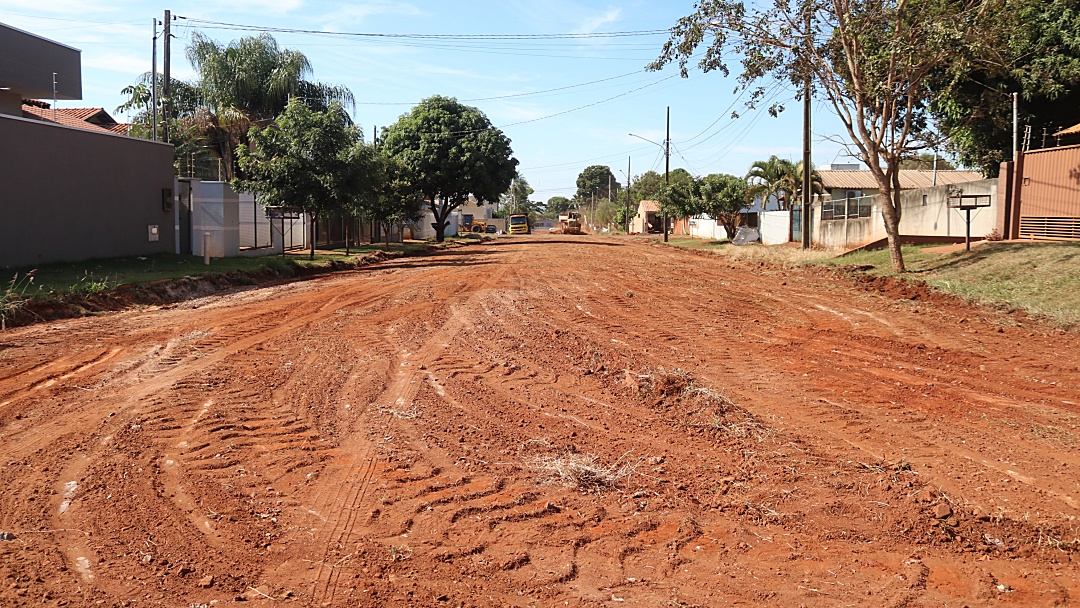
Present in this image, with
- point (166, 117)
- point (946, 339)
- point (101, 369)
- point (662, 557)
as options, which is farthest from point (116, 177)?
point (662, 557)

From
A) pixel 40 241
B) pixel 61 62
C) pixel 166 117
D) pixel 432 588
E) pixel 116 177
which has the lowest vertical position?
pixel 432 588

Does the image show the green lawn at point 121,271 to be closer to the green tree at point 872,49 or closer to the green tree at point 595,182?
the green tree at point 872,49

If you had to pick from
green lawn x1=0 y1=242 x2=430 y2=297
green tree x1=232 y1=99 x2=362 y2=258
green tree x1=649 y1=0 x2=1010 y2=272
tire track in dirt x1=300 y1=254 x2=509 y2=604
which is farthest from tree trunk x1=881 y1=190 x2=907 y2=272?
green lawn x1=0 y1=242 x2=430 y2=297

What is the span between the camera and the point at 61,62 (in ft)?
84.5

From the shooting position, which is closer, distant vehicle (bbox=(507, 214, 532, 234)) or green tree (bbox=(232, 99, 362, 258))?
green tree (bbox=(232, 99, 362, 258))

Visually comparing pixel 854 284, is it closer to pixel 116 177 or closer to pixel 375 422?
pixel 375 422

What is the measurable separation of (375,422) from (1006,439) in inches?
212

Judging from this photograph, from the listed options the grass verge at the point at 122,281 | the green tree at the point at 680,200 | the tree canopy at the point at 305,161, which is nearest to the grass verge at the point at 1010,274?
the tree canopy at the point at 305,161

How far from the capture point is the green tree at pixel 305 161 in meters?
26.0

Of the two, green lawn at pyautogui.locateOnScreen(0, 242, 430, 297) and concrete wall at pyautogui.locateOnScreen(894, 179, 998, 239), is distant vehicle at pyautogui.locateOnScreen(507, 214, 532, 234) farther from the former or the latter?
green lawn at pyautogui.locateOnScreen(0, 242, 430, 297)

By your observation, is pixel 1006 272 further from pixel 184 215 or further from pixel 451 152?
pixel 451 152

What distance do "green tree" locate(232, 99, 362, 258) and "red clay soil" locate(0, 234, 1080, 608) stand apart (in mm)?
14723

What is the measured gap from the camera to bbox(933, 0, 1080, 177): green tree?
24766 mm

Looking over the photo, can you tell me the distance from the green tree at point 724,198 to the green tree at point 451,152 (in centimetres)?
1251
